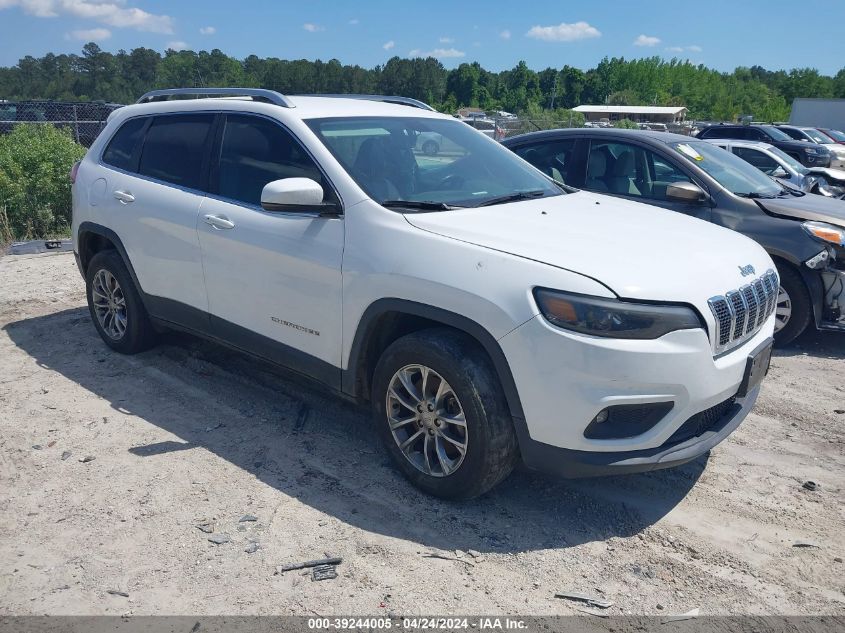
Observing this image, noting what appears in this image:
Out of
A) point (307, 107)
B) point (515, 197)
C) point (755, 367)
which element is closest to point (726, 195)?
point (515, 197)

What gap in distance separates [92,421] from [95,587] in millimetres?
1785

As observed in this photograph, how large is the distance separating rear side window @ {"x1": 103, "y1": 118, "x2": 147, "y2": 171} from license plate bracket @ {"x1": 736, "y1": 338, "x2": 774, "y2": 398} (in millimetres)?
4264

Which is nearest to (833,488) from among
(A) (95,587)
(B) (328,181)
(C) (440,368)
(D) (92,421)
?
(C) (440,368)

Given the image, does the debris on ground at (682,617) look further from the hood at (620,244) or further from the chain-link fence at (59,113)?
the chain-link fence at (59,113)

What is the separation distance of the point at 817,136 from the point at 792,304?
81.6 feet

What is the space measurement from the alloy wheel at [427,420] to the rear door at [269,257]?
1.50 feet

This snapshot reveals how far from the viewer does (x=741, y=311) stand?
3.49 metres

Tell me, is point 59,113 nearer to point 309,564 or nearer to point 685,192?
point 685,192

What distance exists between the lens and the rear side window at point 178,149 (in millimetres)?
4762

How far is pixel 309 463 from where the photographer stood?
160 inches

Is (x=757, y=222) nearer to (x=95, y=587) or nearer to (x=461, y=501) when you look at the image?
(x=461, y=501)

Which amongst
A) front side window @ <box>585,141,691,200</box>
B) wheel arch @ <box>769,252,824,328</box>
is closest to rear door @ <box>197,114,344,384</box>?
front side window @ <box>585,141,691,200</box>

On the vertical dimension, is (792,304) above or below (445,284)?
below

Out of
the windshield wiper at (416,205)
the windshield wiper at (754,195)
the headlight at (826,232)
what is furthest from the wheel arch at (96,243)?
the headlight at (826,232)
